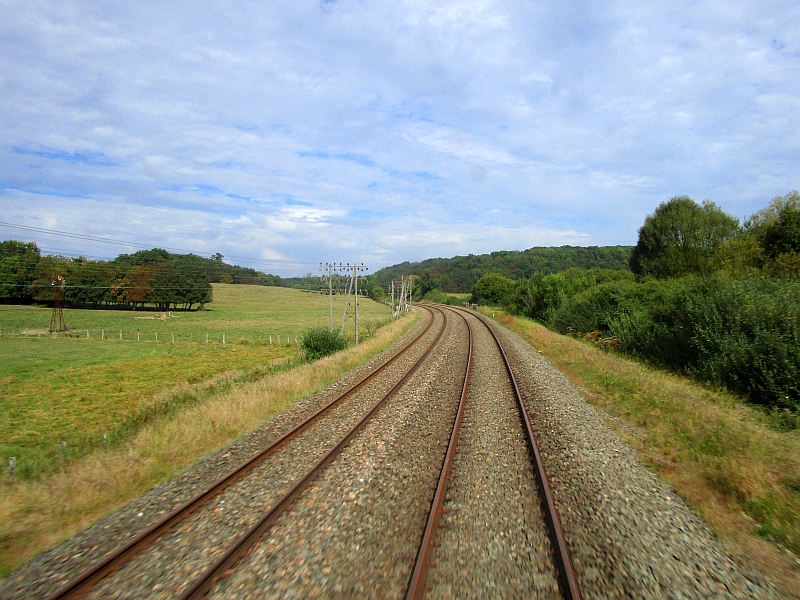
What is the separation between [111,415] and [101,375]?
1064cm

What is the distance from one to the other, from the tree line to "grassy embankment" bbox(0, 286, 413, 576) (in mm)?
10994

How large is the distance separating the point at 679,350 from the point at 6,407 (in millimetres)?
23542

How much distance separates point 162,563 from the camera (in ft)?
14.6

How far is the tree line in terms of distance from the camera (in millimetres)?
10664

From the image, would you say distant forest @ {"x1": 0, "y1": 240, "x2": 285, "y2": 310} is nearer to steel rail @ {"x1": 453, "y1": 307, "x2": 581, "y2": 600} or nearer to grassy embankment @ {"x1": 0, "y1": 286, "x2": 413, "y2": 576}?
grassy embankment @ {"x1": 0, "y1": 286, "x2": 413, "y2": 576}

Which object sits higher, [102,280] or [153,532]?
[102,280]

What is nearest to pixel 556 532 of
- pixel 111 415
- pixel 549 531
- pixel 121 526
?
pixel 549 531

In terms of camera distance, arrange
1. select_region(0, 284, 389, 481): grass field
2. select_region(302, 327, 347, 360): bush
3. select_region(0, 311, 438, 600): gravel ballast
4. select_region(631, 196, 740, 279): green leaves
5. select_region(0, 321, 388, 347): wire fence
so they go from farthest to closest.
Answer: select_region(0, 321, 388, 347): wire fence, select_region(631, 196, 740, 279): green leaves, select_region(302, 327, 347, 360): bush, select_region(0, 284, 389, 481): grass field, select_region(0, 311, 438, 600): gravel ballast

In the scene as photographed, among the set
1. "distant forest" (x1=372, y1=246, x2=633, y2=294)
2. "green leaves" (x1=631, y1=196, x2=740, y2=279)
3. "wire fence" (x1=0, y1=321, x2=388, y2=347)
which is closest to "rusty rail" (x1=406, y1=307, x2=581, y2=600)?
"green leaves" (x1=631, y1=196, x2=740, y2=279)

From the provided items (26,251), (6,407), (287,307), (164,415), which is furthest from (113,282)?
(164,415)

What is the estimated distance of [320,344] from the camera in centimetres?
2309

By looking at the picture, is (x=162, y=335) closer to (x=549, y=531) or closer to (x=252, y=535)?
(x=252, y=535)

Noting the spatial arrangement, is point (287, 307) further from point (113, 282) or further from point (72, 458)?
point (72, 458)

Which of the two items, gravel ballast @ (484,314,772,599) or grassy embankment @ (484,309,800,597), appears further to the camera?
grassy embankment @ (484,309,800,597)
